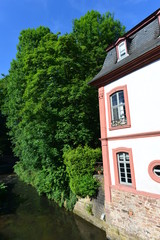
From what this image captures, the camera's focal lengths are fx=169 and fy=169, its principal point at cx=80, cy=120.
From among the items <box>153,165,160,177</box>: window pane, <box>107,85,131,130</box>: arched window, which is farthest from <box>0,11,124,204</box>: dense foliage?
<box>153,165,160,177</box>: window pane

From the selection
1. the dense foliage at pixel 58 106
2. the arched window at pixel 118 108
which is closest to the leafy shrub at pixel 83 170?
the dense foliage at pixel 58 106

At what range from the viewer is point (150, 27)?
882 cm

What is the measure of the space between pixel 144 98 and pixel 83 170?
5715mm

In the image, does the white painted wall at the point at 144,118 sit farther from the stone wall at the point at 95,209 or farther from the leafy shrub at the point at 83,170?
the leafy shrub at the point at 83,170

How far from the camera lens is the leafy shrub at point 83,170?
10100mm

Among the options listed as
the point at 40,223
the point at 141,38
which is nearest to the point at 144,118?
the point at 141,38

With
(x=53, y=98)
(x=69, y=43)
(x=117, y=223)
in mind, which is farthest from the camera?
(x=69, y=43)

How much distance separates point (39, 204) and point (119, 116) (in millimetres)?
10731

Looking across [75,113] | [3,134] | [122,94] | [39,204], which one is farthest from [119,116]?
[3,134]

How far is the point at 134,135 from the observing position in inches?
314

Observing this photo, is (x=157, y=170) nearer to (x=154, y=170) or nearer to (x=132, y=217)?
(x=154, y=170)

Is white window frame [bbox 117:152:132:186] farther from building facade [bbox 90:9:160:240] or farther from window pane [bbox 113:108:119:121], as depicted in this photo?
window pane [bbox 113:108:119:121]

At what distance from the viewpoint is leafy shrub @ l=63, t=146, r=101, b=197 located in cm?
1010

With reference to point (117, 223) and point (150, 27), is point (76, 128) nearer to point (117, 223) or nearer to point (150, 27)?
point (117, 223)
